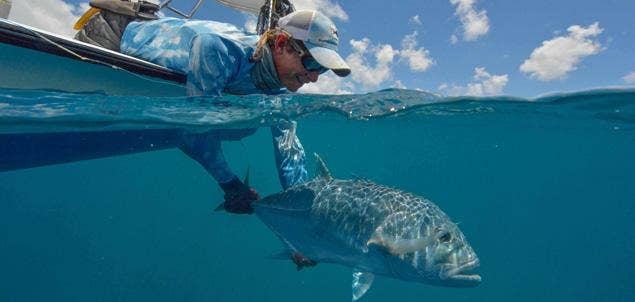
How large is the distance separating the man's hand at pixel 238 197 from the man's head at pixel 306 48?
4.80ft

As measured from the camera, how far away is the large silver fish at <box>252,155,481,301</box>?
3602 millimetres

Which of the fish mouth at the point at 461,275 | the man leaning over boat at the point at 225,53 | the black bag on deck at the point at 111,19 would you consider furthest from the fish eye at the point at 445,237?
the black bag on deck at the point at 111,19

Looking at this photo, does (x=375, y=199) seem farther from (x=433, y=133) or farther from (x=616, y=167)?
(x=616, y=167)

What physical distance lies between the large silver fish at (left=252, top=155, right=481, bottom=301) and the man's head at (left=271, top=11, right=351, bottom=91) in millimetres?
1460

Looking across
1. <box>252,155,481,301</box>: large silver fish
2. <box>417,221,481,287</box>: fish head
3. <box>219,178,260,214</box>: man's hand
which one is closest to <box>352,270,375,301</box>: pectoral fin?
<box>252,155,481,301</box>: large silver fish

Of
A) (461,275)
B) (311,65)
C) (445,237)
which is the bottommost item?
(461,275)

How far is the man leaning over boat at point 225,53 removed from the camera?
13.4 ft

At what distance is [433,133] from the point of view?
19.0 metres

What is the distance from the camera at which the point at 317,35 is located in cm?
401

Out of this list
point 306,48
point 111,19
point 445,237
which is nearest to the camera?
point 445,237

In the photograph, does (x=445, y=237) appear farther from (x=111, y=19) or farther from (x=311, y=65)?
(x=111, y=19)

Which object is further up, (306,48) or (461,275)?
(306,48)

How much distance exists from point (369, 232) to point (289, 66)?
81.5 inches

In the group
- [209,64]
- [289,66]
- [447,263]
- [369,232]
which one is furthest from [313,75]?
[447,263]
